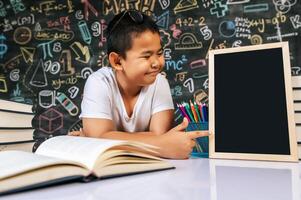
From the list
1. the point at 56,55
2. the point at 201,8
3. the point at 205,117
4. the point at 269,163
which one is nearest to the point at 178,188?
the point at 269,163

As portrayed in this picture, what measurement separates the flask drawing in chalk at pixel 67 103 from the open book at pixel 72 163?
154 centimetres

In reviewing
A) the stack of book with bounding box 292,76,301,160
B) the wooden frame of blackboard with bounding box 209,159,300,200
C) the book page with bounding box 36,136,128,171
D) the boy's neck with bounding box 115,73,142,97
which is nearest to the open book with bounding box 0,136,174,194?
the book page with bounding box 36,136,128,171

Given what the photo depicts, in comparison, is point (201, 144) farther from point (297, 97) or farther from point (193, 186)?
point (193, 186)

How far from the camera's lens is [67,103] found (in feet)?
7.19

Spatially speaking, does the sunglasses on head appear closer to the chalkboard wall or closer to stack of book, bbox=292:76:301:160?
stack of book, bbox=292:76:301:160

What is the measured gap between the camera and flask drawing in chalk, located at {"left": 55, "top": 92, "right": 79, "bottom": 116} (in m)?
2.18

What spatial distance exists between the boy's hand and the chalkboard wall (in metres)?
1.25

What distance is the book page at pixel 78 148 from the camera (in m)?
0.51

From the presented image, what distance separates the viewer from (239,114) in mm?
813

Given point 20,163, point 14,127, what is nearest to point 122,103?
point 14,127

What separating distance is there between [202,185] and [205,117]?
41cm

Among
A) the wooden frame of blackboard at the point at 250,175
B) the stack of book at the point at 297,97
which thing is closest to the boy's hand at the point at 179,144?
the wooden frame of blackboard at the point at 250,175

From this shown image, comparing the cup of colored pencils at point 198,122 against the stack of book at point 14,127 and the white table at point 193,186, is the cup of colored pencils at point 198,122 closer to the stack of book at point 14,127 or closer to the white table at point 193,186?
the white table at point 193,186

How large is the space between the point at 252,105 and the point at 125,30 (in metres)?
0.44
